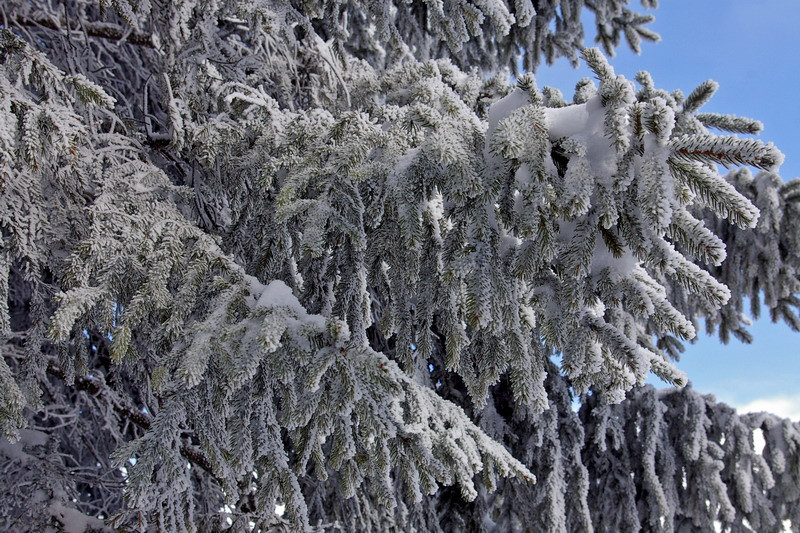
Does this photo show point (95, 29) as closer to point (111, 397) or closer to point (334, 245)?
point (111, 397)

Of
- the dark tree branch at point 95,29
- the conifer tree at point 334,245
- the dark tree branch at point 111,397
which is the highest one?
the dark tree branch at point 95,29

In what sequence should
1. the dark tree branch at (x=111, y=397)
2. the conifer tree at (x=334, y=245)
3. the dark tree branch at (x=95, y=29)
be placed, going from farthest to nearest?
1. the dark tree branch at (x=111, y=397)
2. the dark tree branch at (x=95, y=29)
3. the conifer tree at (x=334, y=245)

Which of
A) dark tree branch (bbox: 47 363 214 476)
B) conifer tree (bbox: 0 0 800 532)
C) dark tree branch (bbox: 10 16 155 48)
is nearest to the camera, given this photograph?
conifer tree (bbox: 0 0 800 532)

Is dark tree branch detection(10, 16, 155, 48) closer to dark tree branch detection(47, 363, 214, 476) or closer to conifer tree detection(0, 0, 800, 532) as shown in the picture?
conifer tree detection(0, 0, 800, 532)

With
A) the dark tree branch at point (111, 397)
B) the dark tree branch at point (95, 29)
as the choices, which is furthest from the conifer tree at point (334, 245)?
the dark tree branch at point (111, 397)

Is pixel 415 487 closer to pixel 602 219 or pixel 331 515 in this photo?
pixel 602 219

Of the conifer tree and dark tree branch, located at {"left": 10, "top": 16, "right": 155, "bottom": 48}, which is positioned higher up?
dark tree branch, located at {"left": 10, "top": 16, "right": 155, "bottom": 48}

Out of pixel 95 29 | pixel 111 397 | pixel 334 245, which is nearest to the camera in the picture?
pixel 334 245

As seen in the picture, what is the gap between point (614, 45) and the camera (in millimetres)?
5918

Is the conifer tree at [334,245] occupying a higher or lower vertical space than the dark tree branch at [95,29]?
lower

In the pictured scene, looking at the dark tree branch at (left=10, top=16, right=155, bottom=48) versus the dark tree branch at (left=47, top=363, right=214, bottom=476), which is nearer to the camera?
the dark tree branch at (left=10, top=16, right=155, bottom=48)

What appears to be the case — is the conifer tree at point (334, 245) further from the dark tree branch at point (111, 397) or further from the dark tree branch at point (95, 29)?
the dark tree branch at point (111, 397)

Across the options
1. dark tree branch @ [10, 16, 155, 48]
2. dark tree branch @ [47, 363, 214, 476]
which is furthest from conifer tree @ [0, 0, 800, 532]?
dark tree branch @ [47, 363, 214, 476]

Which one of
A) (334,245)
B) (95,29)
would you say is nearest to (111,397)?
(95,29)
